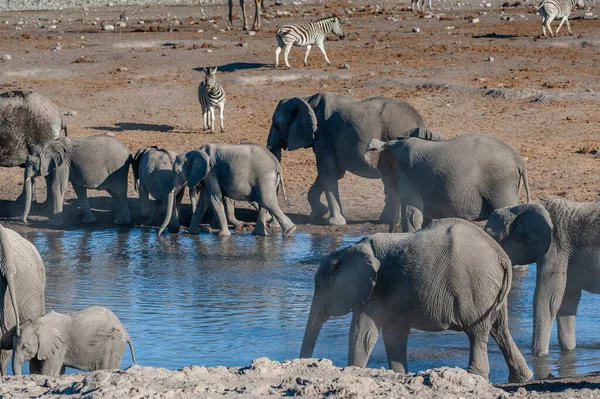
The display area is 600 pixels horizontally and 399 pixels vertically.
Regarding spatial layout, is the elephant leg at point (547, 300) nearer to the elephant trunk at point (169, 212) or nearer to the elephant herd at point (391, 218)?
the elephant herd at point (391, 218)

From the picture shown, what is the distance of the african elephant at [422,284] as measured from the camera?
728 centimetres

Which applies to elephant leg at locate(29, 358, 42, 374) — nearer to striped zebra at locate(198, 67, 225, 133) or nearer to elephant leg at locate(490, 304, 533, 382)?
elephant leg at locate(490, 304, 533, 382)

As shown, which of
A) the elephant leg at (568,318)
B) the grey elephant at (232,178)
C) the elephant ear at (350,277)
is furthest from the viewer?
the grey elephant at (232,178)

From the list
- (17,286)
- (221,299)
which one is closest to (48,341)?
(17,286)

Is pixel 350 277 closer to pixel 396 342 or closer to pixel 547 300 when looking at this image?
pixel 396 342

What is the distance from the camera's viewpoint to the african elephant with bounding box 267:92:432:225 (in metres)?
12.7

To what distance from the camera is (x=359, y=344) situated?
7363 mm

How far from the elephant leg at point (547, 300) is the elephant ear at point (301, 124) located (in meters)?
5.32

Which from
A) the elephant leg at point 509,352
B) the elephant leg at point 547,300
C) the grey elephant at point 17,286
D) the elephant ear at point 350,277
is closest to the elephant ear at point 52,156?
the grey elephant at point 17,286

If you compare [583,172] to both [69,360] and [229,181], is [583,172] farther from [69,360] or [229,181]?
[69,360]

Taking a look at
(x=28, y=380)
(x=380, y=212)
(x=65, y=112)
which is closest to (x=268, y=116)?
(x=65, y=112)

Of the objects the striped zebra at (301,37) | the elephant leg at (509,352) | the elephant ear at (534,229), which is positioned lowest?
the elephant leg at (509,352)

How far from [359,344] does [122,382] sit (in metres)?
1.85

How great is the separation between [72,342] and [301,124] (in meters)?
6.19
